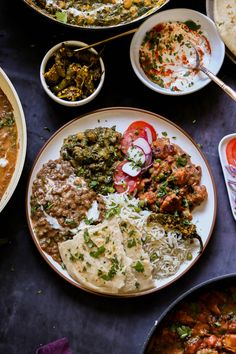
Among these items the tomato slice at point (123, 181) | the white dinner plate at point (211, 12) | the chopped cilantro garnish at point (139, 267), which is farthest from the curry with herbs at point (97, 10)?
the chopped cilantro garnish at point (139, 267)

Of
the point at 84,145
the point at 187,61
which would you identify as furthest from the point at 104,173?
the point at 187,61

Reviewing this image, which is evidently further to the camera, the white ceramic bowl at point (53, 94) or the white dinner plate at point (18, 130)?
the white ceramic bowl at point (53, 94)

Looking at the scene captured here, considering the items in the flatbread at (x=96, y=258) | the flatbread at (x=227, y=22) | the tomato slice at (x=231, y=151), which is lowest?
the flatbread at (x=96, y=258)

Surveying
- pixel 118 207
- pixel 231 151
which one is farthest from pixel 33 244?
pixel 231 151

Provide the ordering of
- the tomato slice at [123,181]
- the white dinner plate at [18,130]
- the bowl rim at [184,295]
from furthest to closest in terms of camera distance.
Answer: the tomato slice at [123,181] < the white dinner plate at [18,130] < the bowl rim at [184,295]

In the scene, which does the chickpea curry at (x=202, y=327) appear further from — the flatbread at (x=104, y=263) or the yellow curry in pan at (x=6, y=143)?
the yellow curry in pan at (x=6, y=143)

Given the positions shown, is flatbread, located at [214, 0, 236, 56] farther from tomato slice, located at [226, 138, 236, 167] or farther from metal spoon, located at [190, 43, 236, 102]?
tomato slice, located at [226, 138, 236, 167]
